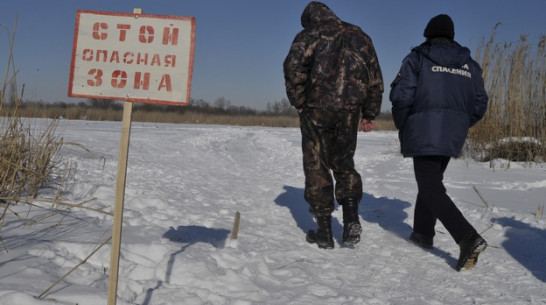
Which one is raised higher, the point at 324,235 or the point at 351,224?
the point at 351,224

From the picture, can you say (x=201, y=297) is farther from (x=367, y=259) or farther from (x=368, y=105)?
(x=368, y=105)

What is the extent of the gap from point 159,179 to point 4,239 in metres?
3.42

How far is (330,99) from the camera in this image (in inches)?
138

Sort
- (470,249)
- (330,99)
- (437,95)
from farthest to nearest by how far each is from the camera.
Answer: (330,99) → (437,95) → (470,249)

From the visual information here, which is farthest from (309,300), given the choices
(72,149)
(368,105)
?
(72,149)

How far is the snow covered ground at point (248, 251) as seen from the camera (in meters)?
2.36

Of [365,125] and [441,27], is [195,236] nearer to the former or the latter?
[365,125]

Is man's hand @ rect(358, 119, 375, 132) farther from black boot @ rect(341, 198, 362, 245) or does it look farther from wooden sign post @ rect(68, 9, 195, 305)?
wooden sign post @ rect(68, 9, 195, 305)

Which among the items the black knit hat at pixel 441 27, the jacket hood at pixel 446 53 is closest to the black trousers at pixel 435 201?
the jacket hood at pixel 446 53

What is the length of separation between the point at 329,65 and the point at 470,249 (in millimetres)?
1569

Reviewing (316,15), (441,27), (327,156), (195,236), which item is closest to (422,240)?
(327,156)

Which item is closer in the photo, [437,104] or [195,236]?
[437,104]

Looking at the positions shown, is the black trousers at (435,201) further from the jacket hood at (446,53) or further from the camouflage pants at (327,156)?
the jacket hood at (446,53)

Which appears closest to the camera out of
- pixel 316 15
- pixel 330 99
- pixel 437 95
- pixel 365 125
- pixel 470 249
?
pixel 470 249
